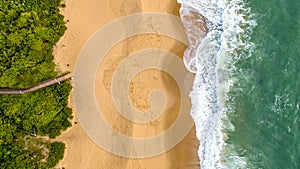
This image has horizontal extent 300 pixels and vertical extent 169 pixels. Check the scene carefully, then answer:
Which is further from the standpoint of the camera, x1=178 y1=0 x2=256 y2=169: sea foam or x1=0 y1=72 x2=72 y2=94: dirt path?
x1=178 y1=0 x2=256 y2=169: sea foam

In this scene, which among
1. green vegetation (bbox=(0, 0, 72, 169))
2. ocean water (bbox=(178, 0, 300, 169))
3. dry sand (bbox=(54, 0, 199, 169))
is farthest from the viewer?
ocean water (bbox=(178, 0, 300, 169))

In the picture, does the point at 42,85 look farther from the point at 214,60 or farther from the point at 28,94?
the point at 214,60

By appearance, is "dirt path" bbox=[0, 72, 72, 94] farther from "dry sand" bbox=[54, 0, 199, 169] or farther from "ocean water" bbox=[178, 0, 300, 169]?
"ocean water" bbox=[178, 0, 300, 169]

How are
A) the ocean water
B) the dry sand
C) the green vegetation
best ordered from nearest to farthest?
the green vegetation → the dry sand → the ocean water

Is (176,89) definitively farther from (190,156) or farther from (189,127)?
(190,156)

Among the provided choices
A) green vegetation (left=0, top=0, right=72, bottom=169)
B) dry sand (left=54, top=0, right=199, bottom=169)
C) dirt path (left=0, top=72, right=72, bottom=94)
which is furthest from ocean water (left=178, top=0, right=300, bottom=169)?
green vegetation (left=0, top=0, right=72, bottom=169)

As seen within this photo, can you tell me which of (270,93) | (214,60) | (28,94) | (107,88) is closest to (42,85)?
(28,94)

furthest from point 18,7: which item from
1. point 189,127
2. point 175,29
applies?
point 189,127
